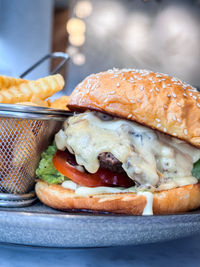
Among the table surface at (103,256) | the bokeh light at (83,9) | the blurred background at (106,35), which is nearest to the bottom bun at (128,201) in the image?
the table surface at (103,256)

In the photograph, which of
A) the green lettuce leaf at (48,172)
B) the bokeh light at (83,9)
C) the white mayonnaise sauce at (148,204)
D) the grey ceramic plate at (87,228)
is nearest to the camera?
the grey ceramic plate at (87,228)

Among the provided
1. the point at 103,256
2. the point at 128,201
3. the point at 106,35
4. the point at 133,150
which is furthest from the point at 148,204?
the point at 106,35

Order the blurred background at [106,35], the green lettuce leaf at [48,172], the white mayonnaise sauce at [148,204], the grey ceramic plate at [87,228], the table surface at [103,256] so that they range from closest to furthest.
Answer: the grey ceramic plate at [87,228], the table surface at [103,256], the white mayonnaise sauce at [148,204], the green lettuce leaf at [48,172], the blurred background at [106,35]

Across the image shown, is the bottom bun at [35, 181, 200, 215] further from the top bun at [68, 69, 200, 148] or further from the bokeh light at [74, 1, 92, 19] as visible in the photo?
the bokeh light at [74, 1, 92, 19]

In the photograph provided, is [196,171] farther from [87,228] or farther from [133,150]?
[87,228]

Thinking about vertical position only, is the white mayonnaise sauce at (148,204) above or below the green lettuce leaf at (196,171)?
below

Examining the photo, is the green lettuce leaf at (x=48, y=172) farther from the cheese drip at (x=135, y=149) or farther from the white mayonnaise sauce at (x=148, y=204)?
the white mayonnaise sauce at (x=148, y=204)
